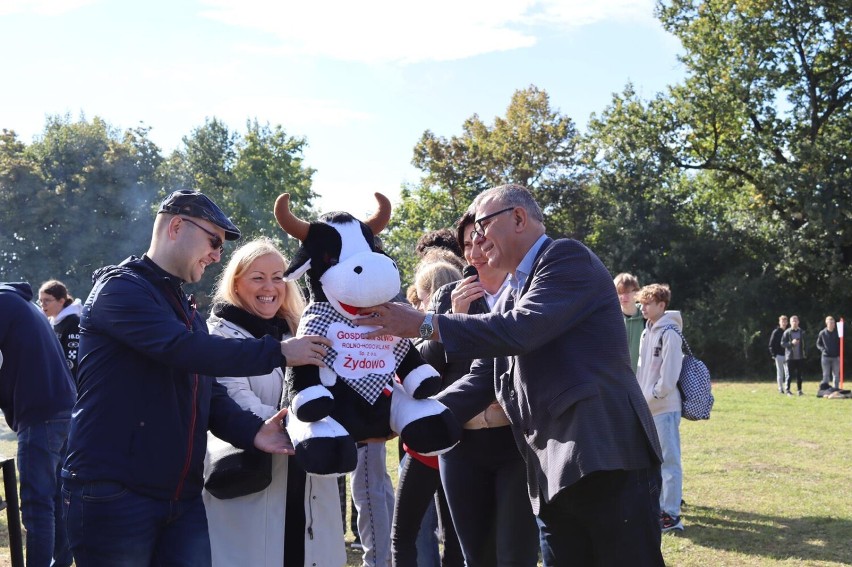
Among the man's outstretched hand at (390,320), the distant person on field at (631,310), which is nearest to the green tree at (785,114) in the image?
the distant person on field at (631,310)

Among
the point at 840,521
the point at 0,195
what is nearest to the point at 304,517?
the point at 840,521

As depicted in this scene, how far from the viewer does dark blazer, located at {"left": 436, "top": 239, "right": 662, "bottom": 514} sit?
308cm

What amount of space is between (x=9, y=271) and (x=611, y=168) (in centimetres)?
3131

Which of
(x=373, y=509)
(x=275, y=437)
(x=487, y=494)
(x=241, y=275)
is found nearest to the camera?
(x=275, y=437)

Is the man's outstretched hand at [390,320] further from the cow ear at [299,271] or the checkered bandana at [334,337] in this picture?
the cow ear at [299,271]

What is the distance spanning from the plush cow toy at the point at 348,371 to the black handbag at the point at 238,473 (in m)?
0.34

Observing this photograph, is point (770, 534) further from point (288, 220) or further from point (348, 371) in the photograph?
point (288, 220)

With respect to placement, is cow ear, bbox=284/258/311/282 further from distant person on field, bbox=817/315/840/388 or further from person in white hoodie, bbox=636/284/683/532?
distant person on field, bbox=817/315/840/388

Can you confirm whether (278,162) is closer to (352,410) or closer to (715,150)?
(715,150)

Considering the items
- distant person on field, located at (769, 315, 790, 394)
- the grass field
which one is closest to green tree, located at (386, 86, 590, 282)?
distant person on field, located at (769, 315, 790, 394)

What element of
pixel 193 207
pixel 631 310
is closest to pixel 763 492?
pixel 631 310

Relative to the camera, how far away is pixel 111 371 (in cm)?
294

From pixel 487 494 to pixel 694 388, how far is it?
11.8ft

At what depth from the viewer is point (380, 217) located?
10.8 feet
